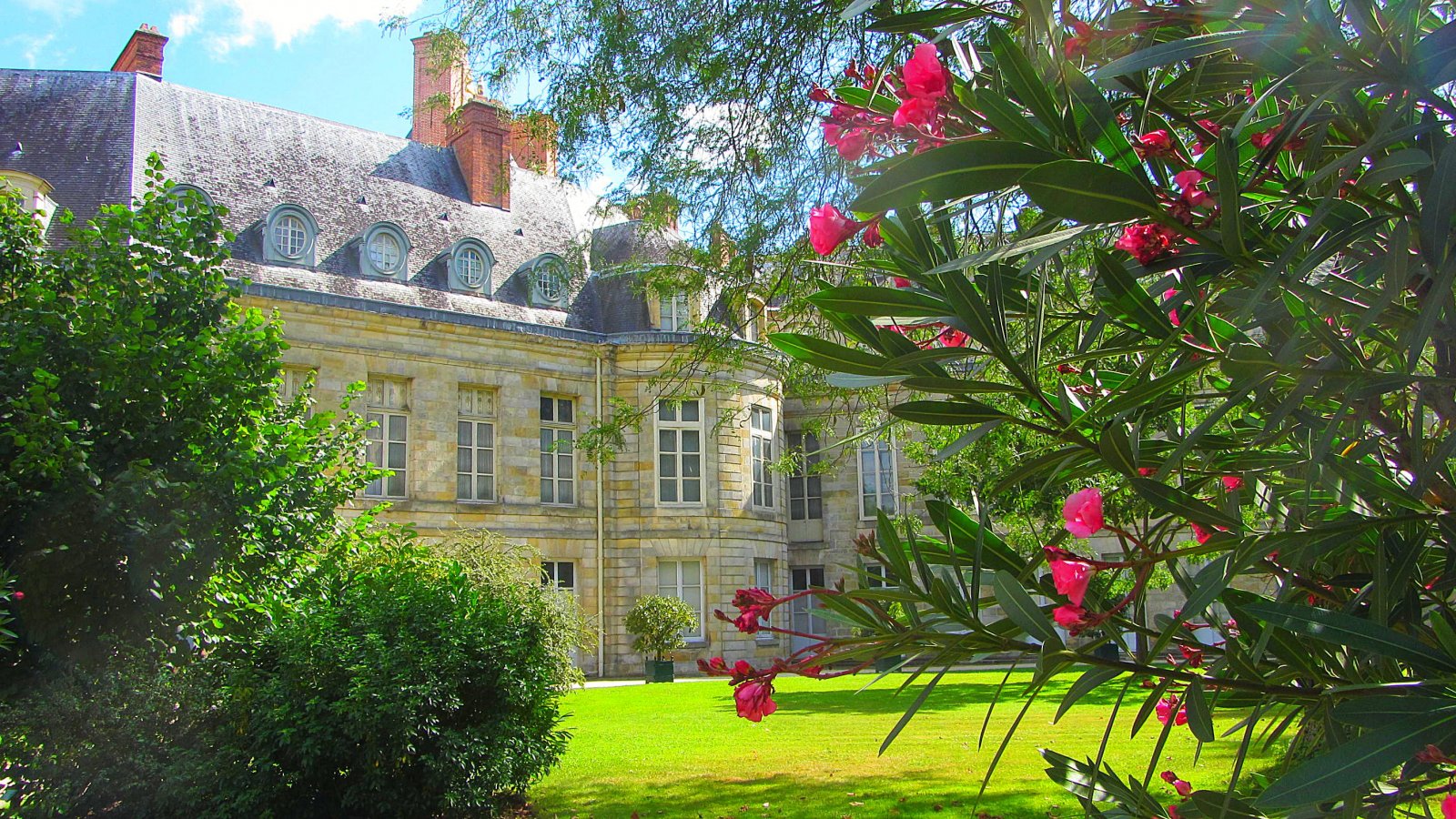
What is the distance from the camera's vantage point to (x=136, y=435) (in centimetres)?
638

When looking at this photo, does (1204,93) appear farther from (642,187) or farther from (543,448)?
(543,448)

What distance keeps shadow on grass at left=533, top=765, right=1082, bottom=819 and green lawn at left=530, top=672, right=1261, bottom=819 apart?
0.01 metres

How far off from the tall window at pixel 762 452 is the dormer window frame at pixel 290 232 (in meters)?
9.19

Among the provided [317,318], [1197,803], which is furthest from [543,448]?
[1197,803]

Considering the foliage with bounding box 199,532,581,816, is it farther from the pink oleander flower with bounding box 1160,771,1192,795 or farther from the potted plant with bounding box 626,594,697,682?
the potted plant with bounding box 626,594,697,682

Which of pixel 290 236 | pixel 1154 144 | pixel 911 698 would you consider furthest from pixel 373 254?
pixel 1154 144

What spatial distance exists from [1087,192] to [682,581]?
2134 centimetres

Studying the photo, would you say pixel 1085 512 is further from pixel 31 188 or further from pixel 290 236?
pixel 290 236

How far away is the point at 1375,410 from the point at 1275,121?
55 centimetres

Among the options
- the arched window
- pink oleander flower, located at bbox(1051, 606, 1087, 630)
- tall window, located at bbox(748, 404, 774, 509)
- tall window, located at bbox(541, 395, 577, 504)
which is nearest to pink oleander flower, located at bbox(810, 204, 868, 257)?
pink oleander flower, located at bbox(1051, 606, 1087, 630)

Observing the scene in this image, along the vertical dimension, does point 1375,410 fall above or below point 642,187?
below

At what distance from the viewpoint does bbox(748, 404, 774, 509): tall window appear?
23562 millimetres

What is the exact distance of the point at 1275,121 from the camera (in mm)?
1716

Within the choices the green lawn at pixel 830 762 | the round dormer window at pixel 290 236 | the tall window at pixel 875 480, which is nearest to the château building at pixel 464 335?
the round dormer window at pixel 290 236
